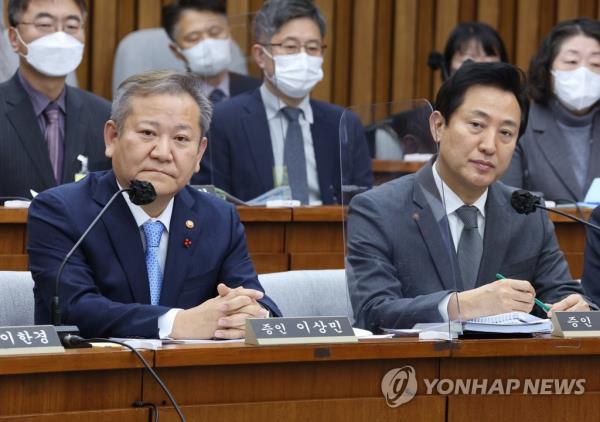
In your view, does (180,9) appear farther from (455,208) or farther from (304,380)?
(304,380)

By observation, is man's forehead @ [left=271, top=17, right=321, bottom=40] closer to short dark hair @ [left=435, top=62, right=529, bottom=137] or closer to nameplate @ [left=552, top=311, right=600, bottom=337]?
short dark hair @ [left=435, top=62, right=529, bottom=137]

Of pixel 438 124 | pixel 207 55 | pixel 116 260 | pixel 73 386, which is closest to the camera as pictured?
pixel 73 386

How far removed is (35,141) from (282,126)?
3.43 ft

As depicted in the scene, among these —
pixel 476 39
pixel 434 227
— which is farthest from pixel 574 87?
pixel 434 227

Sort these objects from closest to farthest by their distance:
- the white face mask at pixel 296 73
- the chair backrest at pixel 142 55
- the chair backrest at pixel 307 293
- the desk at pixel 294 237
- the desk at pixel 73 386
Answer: the desk at pixel 73 386 → the chair backrest at pixel 307 293 → the desk at pixel 294 237 → the white face mask at pixel 296 73 → the chair backrest at pixel 142 55

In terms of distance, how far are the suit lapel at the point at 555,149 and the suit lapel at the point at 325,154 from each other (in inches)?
31.5

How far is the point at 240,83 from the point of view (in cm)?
549

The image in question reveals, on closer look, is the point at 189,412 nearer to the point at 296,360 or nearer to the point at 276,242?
the point at 296,360

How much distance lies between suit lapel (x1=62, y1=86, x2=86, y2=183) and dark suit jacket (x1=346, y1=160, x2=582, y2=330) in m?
1.67

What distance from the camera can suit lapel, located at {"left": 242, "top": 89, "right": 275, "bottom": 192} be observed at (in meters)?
5.12

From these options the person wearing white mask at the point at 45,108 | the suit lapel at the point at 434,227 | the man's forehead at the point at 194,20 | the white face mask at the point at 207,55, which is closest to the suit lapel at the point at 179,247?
the suit lapel at the point at 434,227

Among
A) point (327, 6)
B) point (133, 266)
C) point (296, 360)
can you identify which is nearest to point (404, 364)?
point (296, 360)

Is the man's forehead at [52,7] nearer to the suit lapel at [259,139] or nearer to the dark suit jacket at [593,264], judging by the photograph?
the suit lapel at [259,139]

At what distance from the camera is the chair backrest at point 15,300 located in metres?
3.03
